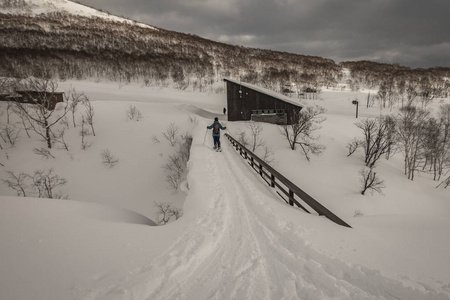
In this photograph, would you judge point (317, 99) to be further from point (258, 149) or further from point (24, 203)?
point (24, 203)

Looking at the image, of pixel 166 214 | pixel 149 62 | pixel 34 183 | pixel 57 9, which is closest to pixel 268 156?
pixel 166 214

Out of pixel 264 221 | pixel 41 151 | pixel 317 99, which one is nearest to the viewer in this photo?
pixel 264 221

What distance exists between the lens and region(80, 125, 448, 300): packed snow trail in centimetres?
253

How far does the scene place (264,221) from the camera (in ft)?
15.1

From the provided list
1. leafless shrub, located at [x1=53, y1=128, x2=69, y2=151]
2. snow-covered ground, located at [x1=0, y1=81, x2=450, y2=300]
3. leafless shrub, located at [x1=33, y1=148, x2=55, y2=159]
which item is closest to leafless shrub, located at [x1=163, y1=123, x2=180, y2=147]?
leafless shrub, located at [x1=53, y1=128, x2=69, y2=151]

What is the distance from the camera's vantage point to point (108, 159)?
2295 centimetres

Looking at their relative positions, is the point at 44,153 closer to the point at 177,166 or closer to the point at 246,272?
the point at 177,166

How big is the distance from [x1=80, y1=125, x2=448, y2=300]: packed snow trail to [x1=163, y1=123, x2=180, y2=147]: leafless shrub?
21.8m

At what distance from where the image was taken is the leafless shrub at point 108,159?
22.7 m

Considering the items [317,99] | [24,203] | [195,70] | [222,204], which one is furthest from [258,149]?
[195,70]

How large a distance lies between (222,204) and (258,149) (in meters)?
20.8

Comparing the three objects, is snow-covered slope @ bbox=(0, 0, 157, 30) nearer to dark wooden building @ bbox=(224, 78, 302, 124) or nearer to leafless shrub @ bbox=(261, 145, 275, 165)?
dark wooden building @ bbox=(224, 78, 302, 124)

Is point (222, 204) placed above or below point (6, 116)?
below

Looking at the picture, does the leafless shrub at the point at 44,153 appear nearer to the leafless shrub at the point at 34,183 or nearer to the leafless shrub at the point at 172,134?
the leafless shrub at the point at 34,183
